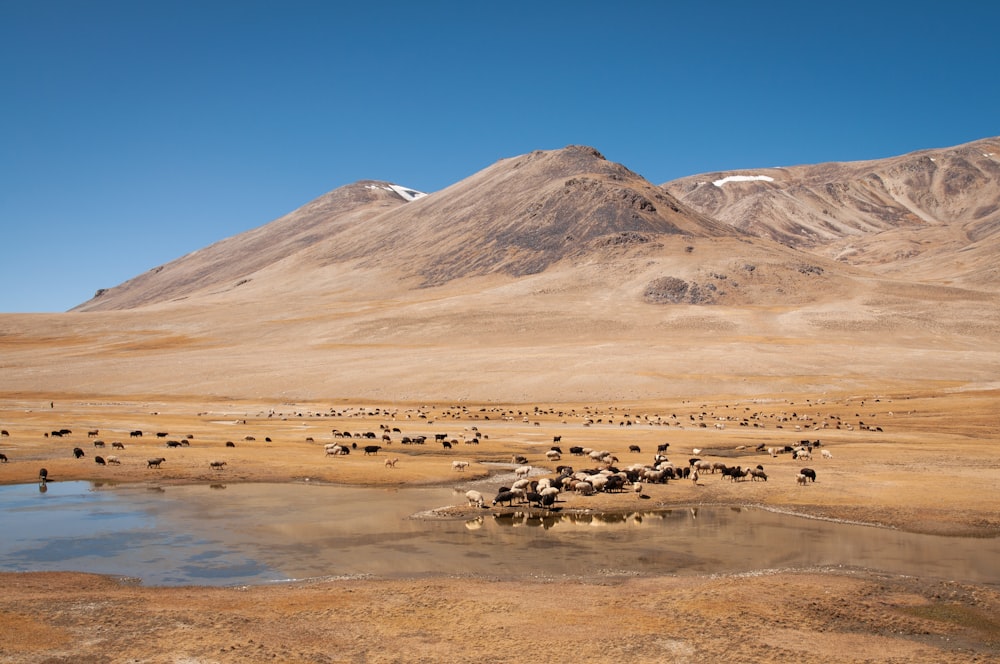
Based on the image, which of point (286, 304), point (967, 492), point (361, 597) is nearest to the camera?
point (361, 597)

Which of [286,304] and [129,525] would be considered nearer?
[129,525]

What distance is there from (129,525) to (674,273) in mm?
158349

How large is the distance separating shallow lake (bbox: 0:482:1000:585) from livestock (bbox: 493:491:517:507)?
124 cm

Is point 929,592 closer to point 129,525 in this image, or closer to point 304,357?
point 129,525

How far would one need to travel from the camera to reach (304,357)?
110500 millimetres

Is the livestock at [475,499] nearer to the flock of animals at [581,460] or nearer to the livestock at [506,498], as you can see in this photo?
the flock of animals at [581,460]

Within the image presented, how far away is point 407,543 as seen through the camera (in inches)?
882

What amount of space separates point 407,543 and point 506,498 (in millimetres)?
6317

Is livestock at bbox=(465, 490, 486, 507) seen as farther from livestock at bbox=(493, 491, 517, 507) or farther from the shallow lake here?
the shallow lake

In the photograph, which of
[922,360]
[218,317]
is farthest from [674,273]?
[218,317]

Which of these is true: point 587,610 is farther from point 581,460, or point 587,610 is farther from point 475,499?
point 581,460

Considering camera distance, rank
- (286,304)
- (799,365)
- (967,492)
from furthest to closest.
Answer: (286,304)
(799,365)
(967,492)

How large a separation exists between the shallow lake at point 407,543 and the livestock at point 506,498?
4.08 ft

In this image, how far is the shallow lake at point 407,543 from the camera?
19750 mm
